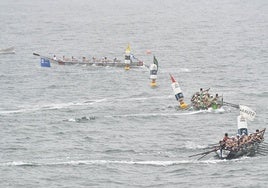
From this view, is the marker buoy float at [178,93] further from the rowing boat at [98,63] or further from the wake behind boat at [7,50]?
the wake behind boat at [7,50]

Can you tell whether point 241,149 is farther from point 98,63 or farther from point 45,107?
point 98,63

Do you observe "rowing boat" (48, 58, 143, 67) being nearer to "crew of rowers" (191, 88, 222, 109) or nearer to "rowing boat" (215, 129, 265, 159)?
"crew of rowers" (191, 88, 222, 109)

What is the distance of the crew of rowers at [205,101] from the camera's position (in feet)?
319

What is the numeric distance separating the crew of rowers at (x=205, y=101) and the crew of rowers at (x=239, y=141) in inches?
842

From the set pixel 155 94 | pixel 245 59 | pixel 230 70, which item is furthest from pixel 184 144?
pixel 245 59

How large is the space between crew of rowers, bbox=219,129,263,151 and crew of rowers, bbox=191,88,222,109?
70.1 ft

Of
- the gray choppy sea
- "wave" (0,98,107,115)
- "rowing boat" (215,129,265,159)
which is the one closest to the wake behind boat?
the gray choppy sea

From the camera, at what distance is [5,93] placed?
112 meters

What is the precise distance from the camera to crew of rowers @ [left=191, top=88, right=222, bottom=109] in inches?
3829

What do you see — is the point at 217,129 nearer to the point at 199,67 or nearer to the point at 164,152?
the point at 164,152

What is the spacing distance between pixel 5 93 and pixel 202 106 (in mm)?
32161

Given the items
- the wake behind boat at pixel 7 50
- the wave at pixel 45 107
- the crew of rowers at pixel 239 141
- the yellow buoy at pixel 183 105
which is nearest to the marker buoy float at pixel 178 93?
the yellow buoy at pixel 183 105

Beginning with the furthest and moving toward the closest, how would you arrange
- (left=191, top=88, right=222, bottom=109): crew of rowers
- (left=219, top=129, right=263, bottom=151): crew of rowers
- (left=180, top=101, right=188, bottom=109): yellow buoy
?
(left=180, top=101, right=188, bottom=109): yellow buoy, (left=191, top=88, right=222, bottom=109): crew of rowers, (left=219, top=129, right=263, bottom=151): crew of rowers

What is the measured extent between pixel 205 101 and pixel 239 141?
76.8 feet
